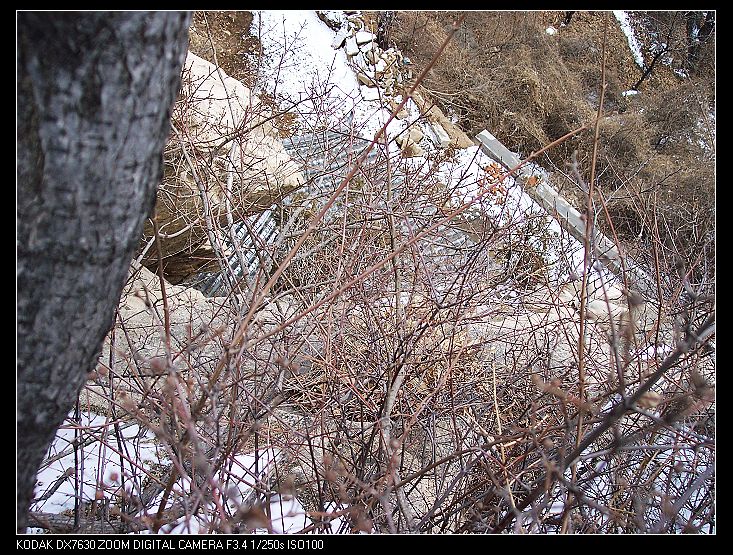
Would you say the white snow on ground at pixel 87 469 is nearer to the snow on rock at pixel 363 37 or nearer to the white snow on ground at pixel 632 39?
the snow on rock at pixel 363 37

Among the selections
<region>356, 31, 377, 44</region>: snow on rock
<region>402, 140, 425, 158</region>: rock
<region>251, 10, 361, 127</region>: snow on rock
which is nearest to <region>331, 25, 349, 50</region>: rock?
<region>251, 10, 361, 127</region>: snow on rock

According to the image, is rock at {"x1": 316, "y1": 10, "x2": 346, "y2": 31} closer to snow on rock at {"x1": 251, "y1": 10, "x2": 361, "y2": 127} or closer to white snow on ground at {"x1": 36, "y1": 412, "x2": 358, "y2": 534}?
snow on rock at {"x1": 251, "y1": 10, "x2": 361, "y2": 127}

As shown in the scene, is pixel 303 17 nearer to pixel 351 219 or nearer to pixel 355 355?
pixel 351 219

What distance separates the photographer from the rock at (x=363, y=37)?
8.74 m

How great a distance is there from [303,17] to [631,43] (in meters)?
7.97

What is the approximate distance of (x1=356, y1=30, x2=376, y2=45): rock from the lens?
8.74m

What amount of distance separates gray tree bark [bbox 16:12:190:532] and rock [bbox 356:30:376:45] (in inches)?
339

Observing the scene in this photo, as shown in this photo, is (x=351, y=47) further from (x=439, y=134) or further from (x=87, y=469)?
(x=87, y=469)

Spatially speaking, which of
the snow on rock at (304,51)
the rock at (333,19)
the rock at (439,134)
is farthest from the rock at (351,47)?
the rock at (439,134)

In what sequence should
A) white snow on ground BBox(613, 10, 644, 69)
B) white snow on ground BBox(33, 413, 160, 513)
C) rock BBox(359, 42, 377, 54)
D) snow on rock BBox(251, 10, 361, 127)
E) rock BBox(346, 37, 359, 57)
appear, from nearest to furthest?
white snow on ground BBox(33, 413, 160, 513), snow on rock BBox(251, 10, 361, 127), rock BBox(346, 37, 359, 57), rock BBox(359, 42, 377, 54), white snow on ground BBox(613, 10, 644, 69)

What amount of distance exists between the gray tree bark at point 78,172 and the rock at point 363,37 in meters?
8.61

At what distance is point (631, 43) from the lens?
1188 cm

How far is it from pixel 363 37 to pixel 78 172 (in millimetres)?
8850
